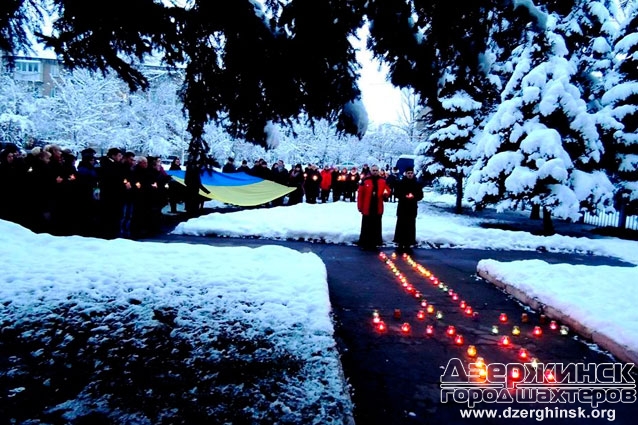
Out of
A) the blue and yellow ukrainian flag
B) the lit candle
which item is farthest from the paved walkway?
the blue and yellow ukrainian flag

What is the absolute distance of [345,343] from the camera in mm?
4871

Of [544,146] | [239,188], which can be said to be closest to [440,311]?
[544,146]

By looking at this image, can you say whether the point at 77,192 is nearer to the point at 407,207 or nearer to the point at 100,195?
the point at 100,195

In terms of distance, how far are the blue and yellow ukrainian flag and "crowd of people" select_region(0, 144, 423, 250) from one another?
9.42 ft

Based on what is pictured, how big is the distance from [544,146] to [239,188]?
35.0 feet

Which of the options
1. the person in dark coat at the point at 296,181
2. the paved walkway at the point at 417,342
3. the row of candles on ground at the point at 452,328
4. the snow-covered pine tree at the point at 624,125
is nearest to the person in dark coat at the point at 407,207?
the paved walkway at the point at 417,342

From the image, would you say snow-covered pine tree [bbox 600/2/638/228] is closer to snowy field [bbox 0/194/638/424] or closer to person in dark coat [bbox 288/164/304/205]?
snowy field [bbox 0/194/638/424]

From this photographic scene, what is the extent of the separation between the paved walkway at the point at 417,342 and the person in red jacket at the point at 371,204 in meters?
2.00

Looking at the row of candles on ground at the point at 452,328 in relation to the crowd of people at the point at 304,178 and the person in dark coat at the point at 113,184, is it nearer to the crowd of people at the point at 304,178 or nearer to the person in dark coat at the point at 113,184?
the person in dark coat at the point at 113,184

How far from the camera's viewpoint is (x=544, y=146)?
1421 cm

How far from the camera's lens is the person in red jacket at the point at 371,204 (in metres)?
11.1

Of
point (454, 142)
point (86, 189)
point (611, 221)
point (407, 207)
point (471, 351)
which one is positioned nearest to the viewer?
point (471, 351)

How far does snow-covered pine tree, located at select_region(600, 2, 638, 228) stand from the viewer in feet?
51.8

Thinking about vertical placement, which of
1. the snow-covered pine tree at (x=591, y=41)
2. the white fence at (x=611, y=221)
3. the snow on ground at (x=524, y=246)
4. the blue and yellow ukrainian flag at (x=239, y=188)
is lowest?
the snow on ground at (x=524, y=246)
